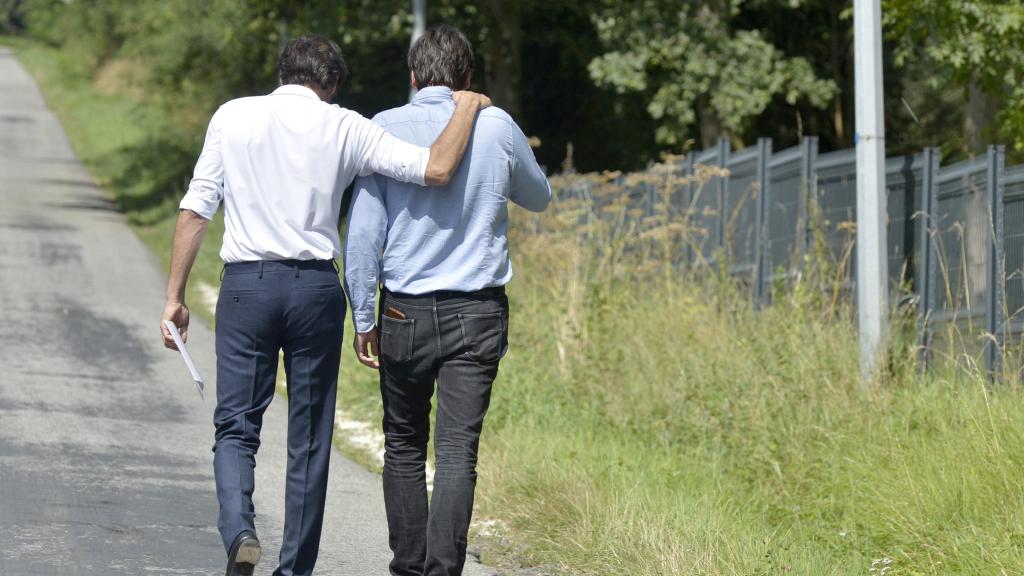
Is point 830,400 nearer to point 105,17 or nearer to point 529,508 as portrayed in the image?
point 529,508

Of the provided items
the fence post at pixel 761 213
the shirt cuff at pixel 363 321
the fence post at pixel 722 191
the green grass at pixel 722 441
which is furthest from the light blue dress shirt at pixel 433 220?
the fence post at pixel 722 191

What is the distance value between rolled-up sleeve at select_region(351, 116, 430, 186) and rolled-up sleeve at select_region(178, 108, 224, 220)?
464 millimetres

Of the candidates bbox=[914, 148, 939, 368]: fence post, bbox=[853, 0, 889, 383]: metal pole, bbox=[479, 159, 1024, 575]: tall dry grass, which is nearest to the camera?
bbox=[479, 159, 1024, 575]: tall dry grass

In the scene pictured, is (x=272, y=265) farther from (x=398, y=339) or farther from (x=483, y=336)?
(x=483, y=336)

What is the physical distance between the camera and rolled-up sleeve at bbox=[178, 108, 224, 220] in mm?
5145

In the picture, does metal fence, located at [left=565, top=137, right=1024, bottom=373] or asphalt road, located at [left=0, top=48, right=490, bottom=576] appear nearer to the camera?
asphalt road, located at [left=0, top=48, right=490, bottom=576]

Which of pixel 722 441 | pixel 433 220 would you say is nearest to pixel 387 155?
pixel 433 220

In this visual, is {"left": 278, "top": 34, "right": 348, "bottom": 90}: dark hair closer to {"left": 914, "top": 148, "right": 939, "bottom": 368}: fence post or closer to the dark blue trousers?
the dark blue trousers

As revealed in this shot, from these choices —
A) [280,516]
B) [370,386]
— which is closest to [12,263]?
[370,386]

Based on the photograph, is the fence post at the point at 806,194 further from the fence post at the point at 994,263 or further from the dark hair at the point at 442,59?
the dark hair at the point at 442,59

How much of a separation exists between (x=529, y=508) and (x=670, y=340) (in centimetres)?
326

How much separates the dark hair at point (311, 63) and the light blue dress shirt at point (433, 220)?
26cm

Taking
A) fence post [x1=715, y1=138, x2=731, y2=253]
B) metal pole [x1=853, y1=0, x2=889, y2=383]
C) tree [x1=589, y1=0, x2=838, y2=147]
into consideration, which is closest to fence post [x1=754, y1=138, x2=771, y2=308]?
fence post [x1=715, y1=138, x2=731, y2=253]

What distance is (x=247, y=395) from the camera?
203 inches
